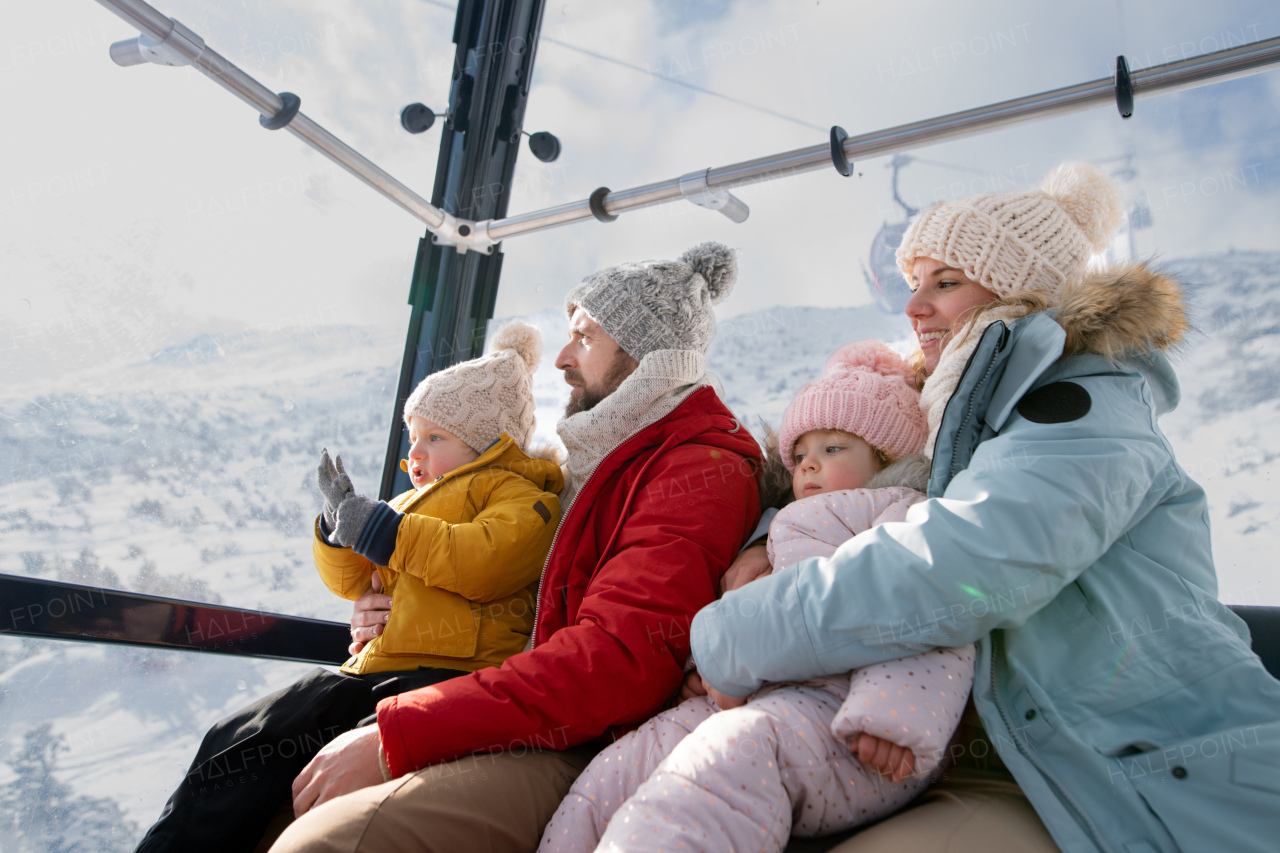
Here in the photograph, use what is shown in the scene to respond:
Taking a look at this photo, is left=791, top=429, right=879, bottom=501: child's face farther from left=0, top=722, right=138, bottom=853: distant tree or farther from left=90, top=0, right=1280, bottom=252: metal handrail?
left=0, top=722, right=138, bottom=853: distant tree

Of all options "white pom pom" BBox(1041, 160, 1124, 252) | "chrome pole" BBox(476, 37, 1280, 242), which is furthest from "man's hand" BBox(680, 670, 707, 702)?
"chrome pole" BBox(476, 37, 1280, 242)

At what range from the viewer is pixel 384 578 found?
1815 millimetres

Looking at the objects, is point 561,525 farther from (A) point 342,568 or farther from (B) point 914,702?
(B) point 914,702

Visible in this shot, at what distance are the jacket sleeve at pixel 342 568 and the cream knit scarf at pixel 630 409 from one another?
1.67ft

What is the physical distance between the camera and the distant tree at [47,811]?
1658mm

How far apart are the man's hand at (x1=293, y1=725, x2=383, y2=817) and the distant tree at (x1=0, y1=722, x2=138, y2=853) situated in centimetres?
85

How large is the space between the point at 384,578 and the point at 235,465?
63 cm

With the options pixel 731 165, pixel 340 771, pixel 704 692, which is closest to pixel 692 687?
pixel 704 692

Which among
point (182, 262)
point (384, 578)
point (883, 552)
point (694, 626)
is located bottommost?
point (384, 578)

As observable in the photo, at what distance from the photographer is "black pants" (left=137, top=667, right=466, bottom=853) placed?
4.30ft

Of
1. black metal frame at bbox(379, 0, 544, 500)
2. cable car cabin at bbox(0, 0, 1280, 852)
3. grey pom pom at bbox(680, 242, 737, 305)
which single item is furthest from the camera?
black metal frame at bbox(379, 0, 544, 500)

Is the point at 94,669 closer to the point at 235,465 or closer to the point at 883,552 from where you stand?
the point at 235,465

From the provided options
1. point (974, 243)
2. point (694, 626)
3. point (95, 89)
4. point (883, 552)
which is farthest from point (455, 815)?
point (95, 89)

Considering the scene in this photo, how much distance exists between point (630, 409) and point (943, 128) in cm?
100
